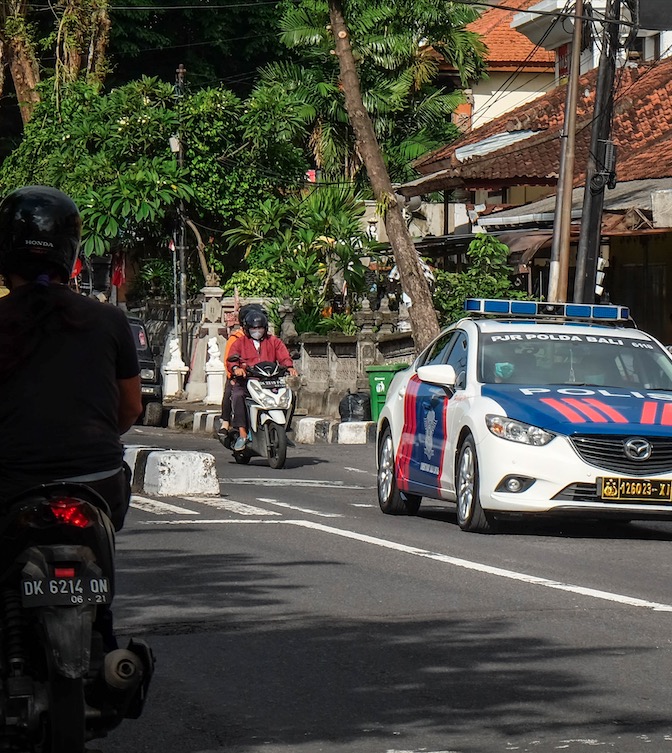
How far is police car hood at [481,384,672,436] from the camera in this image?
12.7m

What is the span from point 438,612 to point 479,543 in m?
3.52

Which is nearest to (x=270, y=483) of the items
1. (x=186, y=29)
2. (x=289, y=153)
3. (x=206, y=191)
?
(x=206, y=191)

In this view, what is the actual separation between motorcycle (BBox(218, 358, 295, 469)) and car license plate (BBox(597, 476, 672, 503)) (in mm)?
8114

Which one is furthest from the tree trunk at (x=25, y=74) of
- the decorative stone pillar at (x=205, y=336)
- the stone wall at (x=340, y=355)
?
the stone wall at (x=340, y=355)

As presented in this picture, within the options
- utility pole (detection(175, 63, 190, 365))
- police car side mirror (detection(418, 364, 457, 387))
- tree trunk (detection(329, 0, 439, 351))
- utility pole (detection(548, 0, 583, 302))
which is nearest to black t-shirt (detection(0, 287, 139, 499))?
police car side mirror (detection(418, 364, 457, 387))

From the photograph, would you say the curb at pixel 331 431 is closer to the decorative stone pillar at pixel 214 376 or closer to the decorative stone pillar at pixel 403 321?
the decorative stone pillar at pixel 403 321

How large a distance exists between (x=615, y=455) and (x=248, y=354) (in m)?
8.92

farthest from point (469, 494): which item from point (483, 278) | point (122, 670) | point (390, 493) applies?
point (483, 278)

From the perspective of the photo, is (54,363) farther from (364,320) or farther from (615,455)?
(364,320)

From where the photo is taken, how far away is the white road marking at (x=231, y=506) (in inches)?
574

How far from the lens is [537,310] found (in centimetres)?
1511

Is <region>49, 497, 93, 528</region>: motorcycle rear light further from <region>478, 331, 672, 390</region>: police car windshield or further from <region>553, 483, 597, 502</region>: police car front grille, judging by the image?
<region>478, 331, 672, 390</region>: police car windshield

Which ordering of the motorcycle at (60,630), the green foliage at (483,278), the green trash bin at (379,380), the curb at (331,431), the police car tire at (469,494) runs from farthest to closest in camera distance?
1. the green foliage at (483,278)
2. the green trash bin at (379,380)
3. the curb at (331,431)
4. the police car tire at (469,494)
5. the motorcycle at (60,630)

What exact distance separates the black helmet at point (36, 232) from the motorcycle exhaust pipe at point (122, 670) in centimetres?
118
